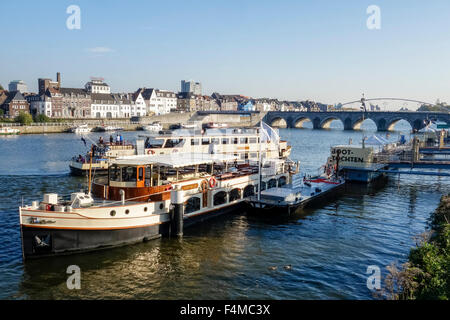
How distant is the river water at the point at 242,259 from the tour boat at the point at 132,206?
2.70 feet

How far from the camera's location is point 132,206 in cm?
2353


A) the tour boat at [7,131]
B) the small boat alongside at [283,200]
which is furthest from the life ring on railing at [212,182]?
the tour boat at [7,131]

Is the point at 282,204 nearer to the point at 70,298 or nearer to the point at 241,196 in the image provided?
the point at 241,196

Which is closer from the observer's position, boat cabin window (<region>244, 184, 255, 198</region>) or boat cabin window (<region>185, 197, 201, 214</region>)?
boat cabin window (<region>185, 197, 201, 214</region>)

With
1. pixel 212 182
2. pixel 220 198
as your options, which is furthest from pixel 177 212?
pixel 220 198

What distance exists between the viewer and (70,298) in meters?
17.6

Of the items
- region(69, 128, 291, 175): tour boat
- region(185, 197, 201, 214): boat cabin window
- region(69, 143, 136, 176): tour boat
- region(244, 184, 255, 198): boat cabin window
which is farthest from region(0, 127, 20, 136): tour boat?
region(185, 197, 201, 214): boat cabin window

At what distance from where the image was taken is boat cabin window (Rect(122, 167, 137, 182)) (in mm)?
25406

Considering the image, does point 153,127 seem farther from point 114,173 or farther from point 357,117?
point 114,173

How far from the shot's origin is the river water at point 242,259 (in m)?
18.6

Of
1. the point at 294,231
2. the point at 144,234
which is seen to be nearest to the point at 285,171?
the point at 294,231

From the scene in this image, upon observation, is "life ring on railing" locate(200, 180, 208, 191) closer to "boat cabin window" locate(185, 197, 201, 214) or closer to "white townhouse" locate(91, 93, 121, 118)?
"boat cabin window" locate(185, 197, 201, 214)

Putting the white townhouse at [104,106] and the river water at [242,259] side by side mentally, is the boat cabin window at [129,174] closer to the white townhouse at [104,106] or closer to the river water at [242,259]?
the river water at [242,259]

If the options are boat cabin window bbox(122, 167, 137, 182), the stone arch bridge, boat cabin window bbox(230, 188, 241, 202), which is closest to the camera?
boat cabin window bbox(122, 167, 137, 182)
